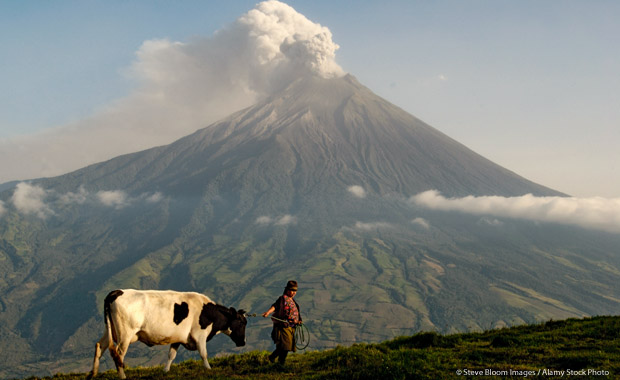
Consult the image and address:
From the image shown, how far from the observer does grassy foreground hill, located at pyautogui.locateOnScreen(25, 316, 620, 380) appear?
34.9ft

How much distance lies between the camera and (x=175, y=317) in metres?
14.4

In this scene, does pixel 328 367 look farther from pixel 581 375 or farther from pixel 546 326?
pixel 546 326

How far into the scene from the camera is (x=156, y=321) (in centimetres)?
1400

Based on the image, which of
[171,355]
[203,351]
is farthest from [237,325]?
[171,355]

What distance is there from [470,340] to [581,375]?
24.7ft

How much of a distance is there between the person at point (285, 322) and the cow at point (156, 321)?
2293 mm

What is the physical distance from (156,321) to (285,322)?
390cm

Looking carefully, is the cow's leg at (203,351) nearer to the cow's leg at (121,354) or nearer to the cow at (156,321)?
the cow at (156,321)

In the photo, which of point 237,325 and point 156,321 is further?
point 237,325

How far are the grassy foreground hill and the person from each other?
21.6 inches

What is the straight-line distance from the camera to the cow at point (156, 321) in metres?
13.4

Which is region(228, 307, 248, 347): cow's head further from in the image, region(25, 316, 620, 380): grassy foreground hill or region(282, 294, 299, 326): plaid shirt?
region(282, 294, 299, 326): plaid shirt

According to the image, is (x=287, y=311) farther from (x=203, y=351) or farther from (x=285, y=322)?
(x=203, y=351)

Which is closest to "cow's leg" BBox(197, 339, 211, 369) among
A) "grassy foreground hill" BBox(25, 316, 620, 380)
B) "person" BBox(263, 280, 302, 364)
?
"grassy foreground hill" BBox(25, 316, 620, 380)
